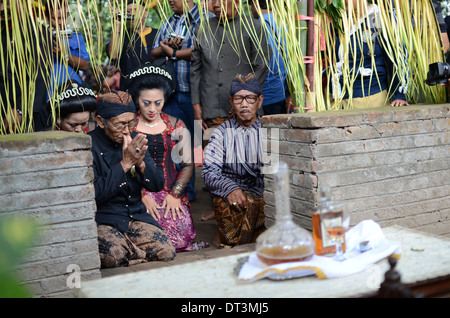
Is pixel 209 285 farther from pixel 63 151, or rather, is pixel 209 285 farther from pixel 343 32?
pixel 343 32

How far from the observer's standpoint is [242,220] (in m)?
3.91

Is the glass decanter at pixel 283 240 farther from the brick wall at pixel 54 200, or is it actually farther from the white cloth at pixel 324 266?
the brick wall at pixel 54 200

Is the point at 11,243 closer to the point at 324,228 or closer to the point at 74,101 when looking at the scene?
the point at 324,228

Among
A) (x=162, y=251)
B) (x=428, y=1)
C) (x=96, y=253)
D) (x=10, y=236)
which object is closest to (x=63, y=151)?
(x=96, y=253)

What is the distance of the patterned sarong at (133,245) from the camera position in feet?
10.5

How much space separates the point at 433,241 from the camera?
2.00 m

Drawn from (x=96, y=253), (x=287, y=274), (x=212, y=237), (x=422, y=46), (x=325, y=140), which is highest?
(x=422, y=46)

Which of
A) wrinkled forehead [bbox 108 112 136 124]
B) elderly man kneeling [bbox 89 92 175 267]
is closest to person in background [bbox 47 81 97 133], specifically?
elderly man kneeling [bbox 89 92 175 267]

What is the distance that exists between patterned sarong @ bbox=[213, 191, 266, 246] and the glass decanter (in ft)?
7.19

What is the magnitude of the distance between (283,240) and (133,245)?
1.87m

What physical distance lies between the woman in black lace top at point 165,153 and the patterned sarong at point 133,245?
474mm

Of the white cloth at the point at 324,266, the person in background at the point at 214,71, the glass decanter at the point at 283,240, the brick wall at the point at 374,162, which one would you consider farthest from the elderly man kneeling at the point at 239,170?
the glass decanter at the point at 283,240

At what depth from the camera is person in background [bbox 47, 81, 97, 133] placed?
3604 mm
